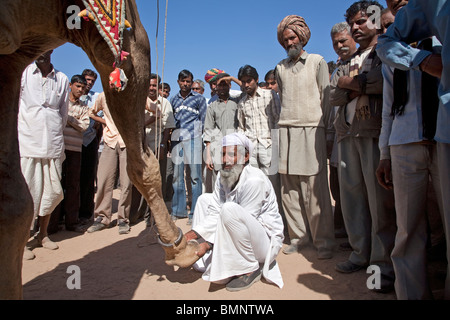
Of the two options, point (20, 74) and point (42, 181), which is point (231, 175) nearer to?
point (20, 74)

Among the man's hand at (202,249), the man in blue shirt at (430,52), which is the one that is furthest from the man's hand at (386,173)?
the man's hand at (202,249)

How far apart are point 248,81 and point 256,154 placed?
107 centimetres

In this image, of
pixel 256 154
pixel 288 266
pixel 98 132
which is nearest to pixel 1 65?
pixel 288 266

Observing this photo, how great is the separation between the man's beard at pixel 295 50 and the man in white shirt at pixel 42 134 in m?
2.76

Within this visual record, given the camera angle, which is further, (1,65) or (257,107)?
(257,107)

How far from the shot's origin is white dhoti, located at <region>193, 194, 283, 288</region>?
2625 millimetres

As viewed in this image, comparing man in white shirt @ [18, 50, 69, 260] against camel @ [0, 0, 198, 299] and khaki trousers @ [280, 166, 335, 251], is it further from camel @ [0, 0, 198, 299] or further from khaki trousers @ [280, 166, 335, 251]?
khaki trousers @ [280, 166, 335, 251]

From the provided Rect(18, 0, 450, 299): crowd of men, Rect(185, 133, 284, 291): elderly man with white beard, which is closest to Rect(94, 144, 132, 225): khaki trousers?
Rect(18, 0, 450, 299): crowd of men

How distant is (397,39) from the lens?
1.91 meters

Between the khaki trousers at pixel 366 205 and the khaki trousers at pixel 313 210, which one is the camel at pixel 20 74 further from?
the khaki trousers at pixel 313 210

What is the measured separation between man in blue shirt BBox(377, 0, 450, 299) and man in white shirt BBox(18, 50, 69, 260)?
136 inches

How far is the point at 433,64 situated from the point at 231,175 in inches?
69.3

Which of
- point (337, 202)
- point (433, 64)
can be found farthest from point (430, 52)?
point (337, 202)

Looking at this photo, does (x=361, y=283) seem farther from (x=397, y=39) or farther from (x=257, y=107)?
(x=257, y=107)
